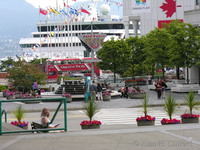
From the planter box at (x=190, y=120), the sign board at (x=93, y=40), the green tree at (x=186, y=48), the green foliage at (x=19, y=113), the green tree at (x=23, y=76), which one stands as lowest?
the planter box at (x=190, y=120)

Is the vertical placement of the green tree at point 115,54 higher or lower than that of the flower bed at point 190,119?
higher

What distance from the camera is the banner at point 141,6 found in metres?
107

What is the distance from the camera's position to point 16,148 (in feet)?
40.2

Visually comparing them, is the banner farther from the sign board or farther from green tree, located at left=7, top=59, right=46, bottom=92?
green tree, located at left=7, top=59, right=46, bottom=92

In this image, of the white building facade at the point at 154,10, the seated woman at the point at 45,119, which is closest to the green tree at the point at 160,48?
the seated woman at the point at 45,119

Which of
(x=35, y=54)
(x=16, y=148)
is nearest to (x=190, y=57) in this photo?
(x=16, y=148)

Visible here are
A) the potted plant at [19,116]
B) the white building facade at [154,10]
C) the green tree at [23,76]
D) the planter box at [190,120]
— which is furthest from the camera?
the white building facade at [154,10]

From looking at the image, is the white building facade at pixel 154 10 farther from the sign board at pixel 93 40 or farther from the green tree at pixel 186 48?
the green tree at pixel 186 48

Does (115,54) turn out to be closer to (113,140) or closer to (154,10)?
(154,10)

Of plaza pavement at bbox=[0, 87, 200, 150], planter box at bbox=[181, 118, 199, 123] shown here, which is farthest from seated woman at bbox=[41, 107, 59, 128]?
planter box at bbox=[181, 118, 199, 123]

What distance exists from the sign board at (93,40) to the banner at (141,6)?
58.2 meters

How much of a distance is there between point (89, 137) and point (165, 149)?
3044mm

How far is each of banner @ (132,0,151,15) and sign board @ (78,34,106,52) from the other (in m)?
58.2

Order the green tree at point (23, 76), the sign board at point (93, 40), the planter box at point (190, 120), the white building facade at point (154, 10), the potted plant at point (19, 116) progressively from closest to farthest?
the potted plant at point (19, 116), the planter box at point (190, 120), the green tree at point (23, 76), the sign board at point (93, 40), the white building facade at point (154, 10)
